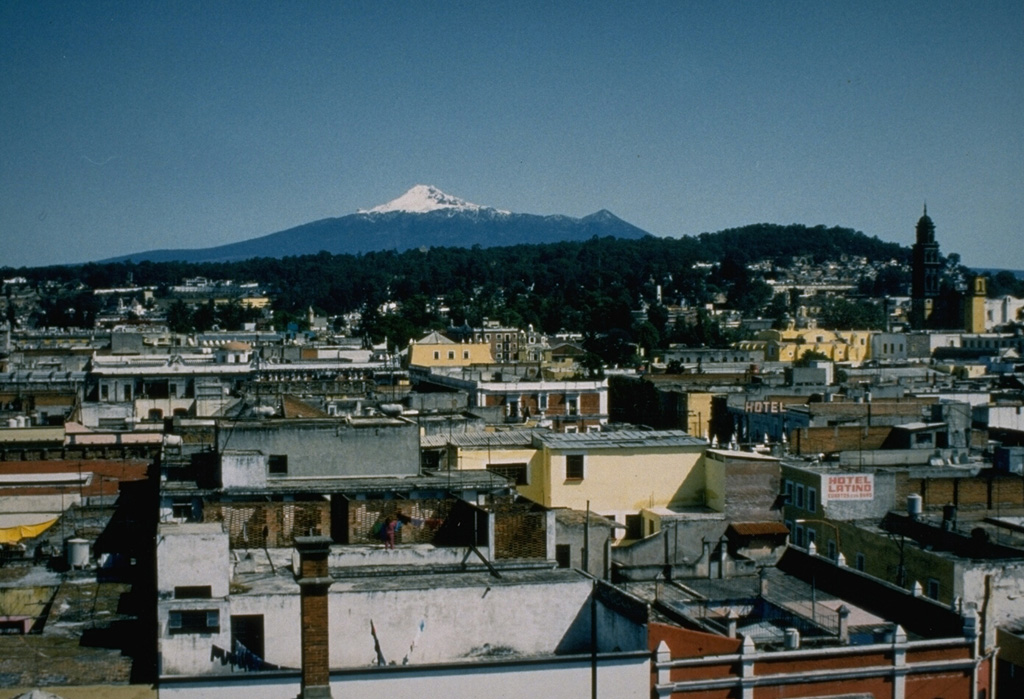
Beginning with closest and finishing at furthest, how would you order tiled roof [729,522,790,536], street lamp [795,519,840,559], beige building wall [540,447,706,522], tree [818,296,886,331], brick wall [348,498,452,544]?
brick wall [348,498,452,544] < tiled roof [729,522,790,536] < street lamp [795,519,840,559] < beige building wall [540,447,706,522] < tree [818,296,886,331]

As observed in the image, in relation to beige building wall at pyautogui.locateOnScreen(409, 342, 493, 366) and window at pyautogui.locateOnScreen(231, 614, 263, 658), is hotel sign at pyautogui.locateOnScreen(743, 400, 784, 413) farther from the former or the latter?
window at pyautogui.locateOnScreen(231, 614, 263, 658)

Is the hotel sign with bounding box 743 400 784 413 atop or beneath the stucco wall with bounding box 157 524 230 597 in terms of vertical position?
beneath

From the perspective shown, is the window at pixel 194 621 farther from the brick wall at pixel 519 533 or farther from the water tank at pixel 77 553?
the water tank at pixel 77 553

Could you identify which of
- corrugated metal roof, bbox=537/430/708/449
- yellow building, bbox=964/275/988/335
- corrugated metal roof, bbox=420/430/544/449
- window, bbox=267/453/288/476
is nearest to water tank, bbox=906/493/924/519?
corrugated metal roof, bbox=537/430/708/449

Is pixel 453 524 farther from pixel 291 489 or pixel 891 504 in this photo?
pixel 891 504

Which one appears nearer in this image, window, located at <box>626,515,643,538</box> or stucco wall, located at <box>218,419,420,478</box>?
stucco wall, located at <box>218,419,420,478</box>

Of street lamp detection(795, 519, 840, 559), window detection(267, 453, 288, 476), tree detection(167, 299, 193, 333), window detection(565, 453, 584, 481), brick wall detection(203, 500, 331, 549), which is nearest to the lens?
brick wall detection(203, 500, 331, 549)
